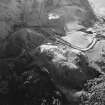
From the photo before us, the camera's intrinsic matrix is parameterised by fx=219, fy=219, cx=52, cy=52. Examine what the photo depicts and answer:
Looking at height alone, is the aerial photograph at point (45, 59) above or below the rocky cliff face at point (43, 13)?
below

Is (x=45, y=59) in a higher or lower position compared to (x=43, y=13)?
lower

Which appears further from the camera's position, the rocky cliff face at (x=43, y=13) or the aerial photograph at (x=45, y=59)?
the rocky cliff face at (x=43, y=13)

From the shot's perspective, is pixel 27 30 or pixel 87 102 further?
pixel 27 30

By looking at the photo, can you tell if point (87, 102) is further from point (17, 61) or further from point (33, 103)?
point (17, 61)

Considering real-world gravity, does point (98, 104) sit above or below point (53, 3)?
below

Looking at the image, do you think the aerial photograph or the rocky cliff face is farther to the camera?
the rocky cliff face

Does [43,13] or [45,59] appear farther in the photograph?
[43,13]

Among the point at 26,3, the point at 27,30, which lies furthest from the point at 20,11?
the point at 27,30

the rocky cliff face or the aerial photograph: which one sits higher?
the rocky cliff face
